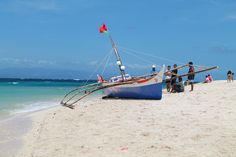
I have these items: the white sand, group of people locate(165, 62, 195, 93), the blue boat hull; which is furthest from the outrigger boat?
the white sand

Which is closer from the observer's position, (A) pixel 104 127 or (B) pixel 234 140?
(B) pixel 234 140

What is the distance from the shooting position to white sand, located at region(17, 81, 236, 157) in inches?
276

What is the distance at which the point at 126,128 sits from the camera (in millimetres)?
9266

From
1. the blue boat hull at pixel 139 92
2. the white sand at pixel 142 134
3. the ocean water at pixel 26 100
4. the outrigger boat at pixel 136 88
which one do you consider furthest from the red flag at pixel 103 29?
the white sand at pixel 142 134

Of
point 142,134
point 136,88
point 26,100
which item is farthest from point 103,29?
point 142,134

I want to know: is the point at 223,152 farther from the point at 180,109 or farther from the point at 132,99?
the point at 132,99

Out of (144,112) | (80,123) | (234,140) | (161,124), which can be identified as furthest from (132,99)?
(234,140)

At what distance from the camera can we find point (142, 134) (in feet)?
27.6

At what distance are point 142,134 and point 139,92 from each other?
28.8ft

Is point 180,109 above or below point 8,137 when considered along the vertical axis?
above

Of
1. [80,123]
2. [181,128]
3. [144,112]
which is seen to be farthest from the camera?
[144,112]

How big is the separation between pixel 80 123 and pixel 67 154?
366 cm

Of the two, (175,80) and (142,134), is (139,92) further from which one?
(142,134)

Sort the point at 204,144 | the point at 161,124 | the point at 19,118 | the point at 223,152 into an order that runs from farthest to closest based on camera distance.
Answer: the point at 19,118
the point at 161,124
the point at 204,144
the point at 223,152
